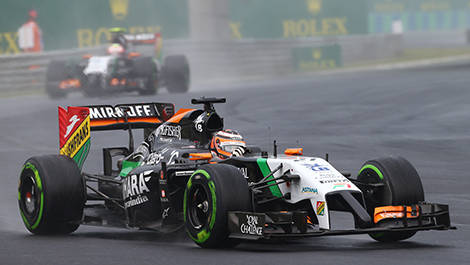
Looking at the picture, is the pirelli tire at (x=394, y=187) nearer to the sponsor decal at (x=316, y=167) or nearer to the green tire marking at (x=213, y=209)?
the sponsor decal at (x=316, y=167)

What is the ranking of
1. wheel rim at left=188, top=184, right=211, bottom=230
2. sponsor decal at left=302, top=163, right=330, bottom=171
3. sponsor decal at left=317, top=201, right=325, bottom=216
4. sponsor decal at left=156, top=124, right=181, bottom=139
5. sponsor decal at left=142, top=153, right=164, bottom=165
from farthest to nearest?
sponsor decal at left=156, top=124, right=181, bottom=139 → sponsor decal at left=142, top=153, right=164, bottom=165 → sponsor decal at left=302, top=163, right=330, bottom=171 → wheel rim at left=188, top=184, right=211, bottom=230 → sponsor decal at left=317, top=201, right=325, bottom=216

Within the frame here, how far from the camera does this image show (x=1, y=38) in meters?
38.8

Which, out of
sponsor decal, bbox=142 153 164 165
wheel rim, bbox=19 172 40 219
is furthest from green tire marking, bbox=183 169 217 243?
wheel rim, bbox=19 172 40 219

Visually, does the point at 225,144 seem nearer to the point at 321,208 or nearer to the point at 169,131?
the point at 169,131

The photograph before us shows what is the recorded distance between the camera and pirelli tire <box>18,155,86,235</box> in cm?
1097

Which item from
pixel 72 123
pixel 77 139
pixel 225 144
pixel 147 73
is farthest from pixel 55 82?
pixel 225 144

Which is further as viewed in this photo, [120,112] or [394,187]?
[120,112]

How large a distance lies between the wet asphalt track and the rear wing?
104cm

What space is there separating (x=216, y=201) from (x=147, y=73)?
2226cm

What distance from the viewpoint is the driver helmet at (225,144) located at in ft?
36.2

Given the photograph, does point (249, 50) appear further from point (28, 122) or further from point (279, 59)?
point (28, 122)

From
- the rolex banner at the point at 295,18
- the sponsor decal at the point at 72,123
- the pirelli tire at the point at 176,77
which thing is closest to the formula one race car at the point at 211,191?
the sponsor decal at the point at 72,123

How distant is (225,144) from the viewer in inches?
436

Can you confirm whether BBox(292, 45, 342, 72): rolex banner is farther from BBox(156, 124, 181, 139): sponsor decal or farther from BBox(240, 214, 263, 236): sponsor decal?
BBox(240, 214, 263, 236): sponsor decal
